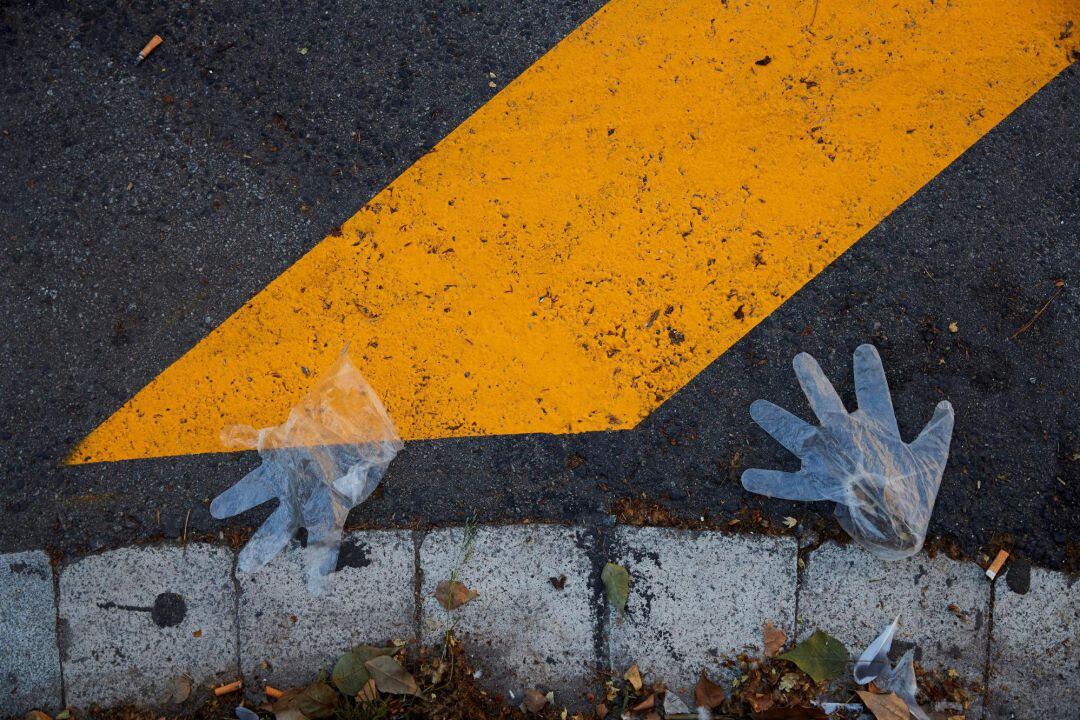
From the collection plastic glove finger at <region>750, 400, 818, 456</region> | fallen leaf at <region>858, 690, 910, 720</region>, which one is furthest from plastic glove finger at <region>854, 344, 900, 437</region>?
fallen leaf at <region>858, 690, 910, 720</region>

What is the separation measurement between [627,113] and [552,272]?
0.61 meters

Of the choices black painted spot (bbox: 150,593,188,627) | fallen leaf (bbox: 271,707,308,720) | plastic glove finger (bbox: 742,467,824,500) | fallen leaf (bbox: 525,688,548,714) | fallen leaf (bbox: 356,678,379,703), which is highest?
plastic glove finger (bbox: 742,467,824,500)

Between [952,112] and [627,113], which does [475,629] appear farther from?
[952,112]

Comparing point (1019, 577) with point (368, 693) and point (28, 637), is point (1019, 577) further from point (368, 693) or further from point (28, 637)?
point (28, 637)

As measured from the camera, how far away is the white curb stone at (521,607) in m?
2.34

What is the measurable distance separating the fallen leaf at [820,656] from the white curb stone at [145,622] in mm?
1851

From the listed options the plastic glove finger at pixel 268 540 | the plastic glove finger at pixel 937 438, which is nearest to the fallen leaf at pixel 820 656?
the plastic glove finger at pixel 937 438

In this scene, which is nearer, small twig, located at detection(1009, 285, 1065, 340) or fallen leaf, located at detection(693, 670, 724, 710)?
fallen leaf, located at detection(693, 670, 724, 710)

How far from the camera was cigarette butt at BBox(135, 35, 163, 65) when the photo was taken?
2455 mm

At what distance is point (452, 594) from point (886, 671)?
4.71ft

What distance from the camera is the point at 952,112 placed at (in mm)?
2434

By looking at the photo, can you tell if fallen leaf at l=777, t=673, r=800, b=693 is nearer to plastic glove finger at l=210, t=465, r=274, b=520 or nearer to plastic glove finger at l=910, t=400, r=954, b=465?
plastic glove finger at l=910, t=400, r=954, b=465

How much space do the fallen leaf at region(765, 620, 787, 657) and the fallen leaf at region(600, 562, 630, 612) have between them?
476 millimetres

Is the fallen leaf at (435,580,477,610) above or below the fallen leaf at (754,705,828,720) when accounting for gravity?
above
